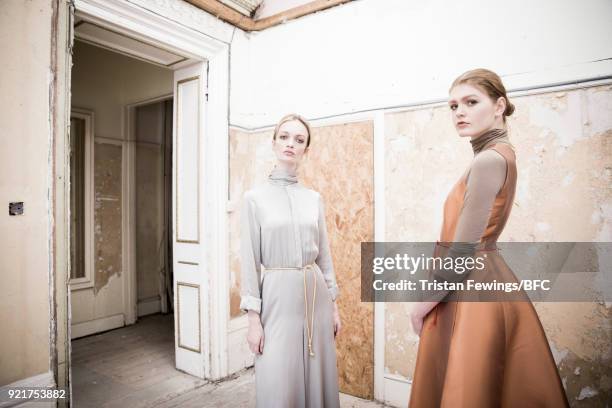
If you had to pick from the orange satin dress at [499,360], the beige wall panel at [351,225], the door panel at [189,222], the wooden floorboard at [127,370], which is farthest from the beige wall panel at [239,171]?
the orange satin dress at [499,360]

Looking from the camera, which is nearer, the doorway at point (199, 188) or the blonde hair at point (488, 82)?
the blonde hair at point (488, 82)

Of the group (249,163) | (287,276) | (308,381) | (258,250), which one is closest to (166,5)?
(249,163)

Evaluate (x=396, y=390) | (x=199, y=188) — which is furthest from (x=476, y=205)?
(x=199, y=188)

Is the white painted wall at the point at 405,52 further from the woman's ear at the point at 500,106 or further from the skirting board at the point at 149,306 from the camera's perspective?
the skirting board at the point at 149,306

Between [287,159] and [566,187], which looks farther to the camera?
[566,187]

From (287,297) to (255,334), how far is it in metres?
0.22

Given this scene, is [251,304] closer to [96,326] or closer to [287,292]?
[287,292]

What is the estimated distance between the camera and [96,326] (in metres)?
4.14

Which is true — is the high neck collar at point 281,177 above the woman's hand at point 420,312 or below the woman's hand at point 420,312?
above

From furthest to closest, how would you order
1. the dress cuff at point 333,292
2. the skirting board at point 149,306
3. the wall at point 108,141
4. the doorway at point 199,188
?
the skirting board at point 149,306
the wall at point 108,141
the doorway at point 199,188
the dress cuff at point 333,292

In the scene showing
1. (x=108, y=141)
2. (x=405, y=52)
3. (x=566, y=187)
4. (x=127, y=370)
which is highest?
(x=405, y=52)

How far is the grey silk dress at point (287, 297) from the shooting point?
166 centimetres

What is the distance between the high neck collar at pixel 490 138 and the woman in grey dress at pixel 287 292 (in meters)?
0.82

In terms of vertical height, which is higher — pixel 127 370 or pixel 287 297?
pixel 287 297
